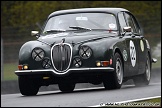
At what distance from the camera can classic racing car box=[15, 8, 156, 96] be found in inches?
542

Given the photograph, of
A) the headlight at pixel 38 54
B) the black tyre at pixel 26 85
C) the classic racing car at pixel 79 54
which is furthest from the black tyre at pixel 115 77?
the black tyre at pixel 26 85

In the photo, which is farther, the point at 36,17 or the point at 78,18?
the point at 36,17

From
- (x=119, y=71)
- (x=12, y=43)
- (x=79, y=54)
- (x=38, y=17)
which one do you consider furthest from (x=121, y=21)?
(x=38, y=17)

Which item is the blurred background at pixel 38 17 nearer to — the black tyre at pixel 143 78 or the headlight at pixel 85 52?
the black tyre at pixel 143 78

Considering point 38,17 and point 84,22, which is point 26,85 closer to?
point 84,22

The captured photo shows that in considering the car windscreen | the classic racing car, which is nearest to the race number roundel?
the classic racing car

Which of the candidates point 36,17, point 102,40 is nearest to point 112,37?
point 102,40

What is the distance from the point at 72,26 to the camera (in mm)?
15172

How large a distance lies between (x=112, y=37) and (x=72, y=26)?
0.98 m

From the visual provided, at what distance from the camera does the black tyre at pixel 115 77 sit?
548 inches

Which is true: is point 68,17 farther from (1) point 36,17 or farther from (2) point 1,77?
(1) point 36,17

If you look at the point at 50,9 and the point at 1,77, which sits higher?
the point at 50,9

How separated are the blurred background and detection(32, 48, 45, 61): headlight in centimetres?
716

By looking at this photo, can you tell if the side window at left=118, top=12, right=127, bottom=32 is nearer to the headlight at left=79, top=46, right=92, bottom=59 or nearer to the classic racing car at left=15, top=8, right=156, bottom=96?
the classic racing car at left=15, top=8, right=156, bottom=96
